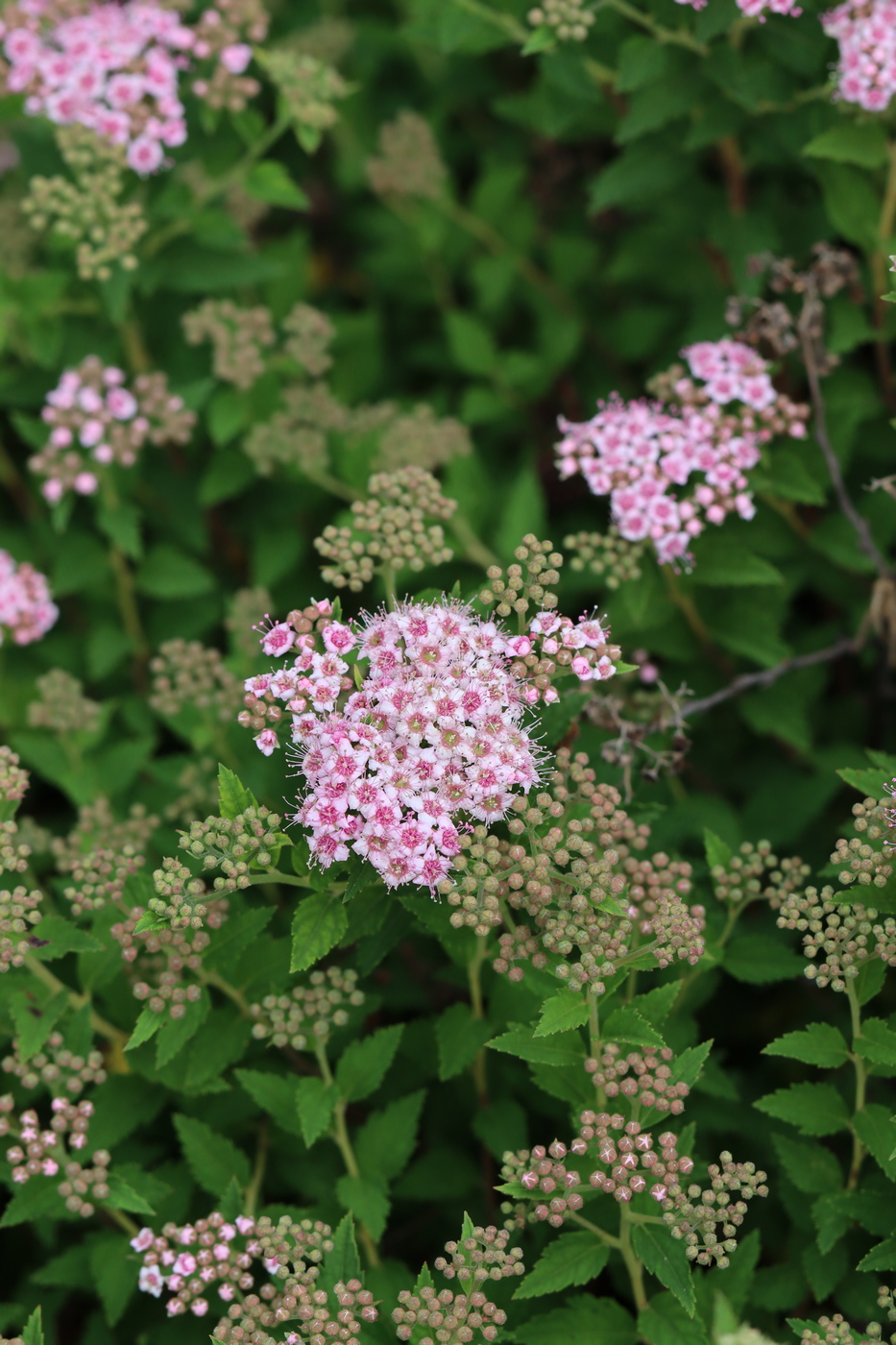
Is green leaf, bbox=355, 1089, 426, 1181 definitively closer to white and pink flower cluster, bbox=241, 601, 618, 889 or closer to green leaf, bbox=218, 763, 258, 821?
white and pink flower cluster, bbox=241, 601, 618, 889

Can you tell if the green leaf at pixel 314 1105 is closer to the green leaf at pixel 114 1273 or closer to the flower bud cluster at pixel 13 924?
the green leaf at pixel 114 1273

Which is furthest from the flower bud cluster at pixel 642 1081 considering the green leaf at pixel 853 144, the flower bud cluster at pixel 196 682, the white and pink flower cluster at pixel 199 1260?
the green leaf at pixel 853 144

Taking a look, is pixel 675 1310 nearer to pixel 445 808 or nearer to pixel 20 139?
pixel 445 808

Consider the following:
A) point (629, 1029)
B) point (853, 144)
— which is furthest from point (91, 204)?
point (629, 1029)

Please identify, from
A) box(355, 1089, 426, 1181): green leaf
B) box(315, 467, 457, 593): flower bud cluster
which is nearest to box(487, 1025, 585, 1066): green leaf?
box(355, 1089, 426, 1181): green leaf

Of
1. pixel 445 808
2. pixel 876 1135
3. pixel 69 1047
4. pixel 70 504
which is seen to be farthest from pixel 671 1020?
pixel 70 504
